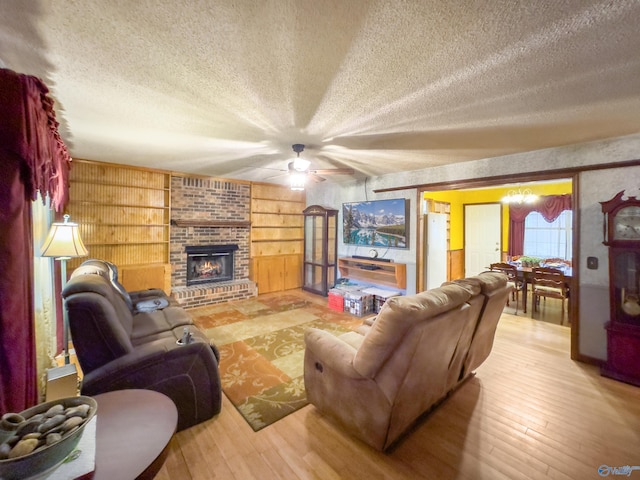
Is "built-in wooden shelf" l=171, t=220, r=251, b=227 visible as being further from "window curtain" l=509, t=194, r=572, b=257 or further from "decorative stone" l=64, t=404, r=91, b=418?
"window curtain" l=509, t=194, r=572, b=257

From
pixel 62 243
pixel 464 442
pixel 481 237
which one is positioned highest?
pixel 481 237

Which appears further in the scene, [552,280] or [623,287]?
[552,280]

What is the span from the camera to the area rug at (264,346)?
2.37m

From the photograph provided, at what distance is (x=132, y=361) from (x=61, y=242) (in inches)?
54.6

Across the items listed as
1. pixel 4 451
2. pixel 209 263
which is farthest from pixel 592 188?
pixel 209 263

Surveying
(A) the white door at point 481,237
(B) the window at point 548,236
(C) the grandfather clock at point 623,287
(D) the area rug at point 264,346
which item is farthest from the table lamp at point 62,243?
(B) the window at point 548,236

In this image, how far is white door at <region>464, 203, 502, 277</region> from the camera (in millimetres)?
6816

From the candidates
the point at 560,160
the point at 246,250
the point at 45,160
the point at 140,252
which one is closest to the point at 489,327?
the point at 560,160

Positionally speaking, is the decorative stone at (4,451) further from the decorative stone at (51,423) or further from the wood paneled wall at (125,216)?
the wood paneled wall at (125,216)

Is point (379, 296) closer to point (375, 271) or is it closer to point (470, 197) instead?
point (375, 271)

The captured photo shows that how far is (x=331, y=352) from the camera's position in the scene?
6.61 feet

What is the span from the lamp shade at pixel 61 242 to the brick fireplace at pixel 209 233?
97.6 inches

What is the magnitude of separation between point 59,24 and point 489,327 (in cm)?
357

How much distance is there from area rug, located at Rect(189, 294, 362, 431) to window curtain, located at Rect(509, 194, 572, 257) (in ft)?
15.6
